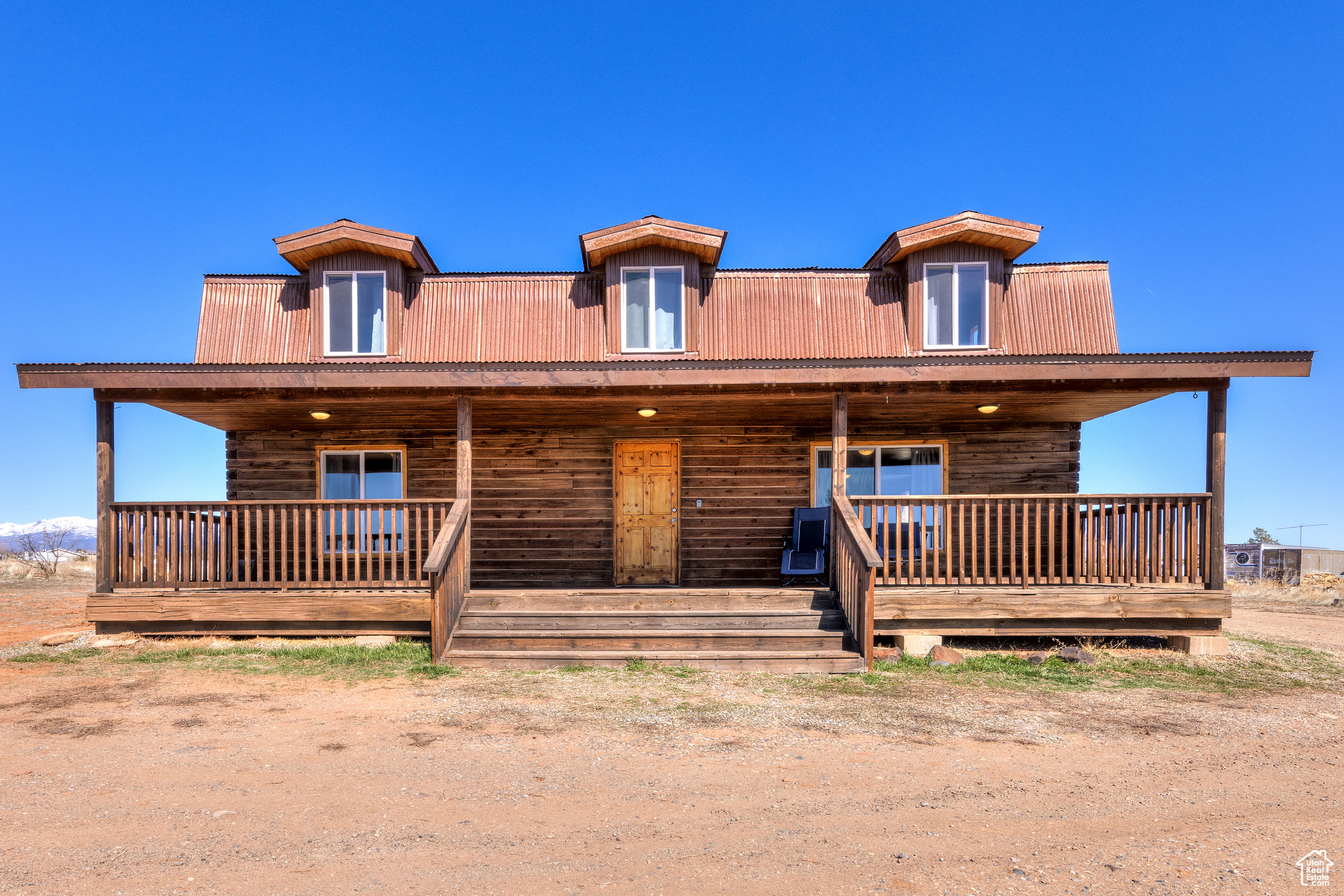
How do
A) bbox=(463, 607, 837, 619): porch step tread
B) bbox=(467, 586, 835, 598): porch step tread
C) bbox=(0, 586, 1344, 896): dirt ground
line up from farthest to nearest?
bbox=(467, 586, 835, 598): porch step tread < bbox=(463, 607, 837, 619): porch step tread < bbox=(0, 586, 1344, 896): dirt ground

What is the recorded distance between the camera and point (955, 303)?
10.6 meters

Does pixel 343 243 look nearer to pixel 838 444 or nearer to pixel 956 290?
pixel 838 444

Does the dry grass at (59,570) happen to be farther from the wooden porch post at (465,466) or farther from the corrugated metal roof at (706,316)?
the wooden porch post at (465,466)

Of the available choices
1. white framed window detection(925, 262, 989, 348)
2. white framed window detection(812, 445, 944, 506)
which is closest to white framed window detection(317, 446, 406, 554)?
white framed window detection(812, 445, 944, 506)

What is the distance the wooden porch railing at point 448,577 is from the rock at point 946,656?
184 inches

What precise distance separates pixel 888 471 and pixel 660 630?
4.89 metres

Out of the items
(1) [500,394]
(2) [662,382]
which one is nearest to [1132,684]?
(2) [662,382]

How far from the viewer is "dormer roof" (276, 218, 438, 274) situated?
34.1 ft

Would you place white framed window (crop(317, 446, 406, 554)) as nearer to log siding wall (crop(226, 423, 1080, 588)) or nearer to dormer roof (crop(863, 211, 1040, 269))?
log siding wall (crop(226, 423, 1080, 588))

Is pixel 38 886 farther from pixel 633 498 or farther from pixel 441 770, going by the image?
pixel 633 498

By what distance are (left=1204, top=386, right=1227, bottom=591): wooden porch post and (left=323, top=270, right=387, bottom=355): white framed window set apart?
1012 centimetres

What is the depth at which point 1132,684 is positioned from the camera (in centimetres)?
662

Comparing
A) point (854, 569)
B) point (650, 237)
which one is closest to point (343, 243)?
point (650, 237)

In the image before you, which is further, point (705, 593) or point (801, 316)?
point (801, 316)
